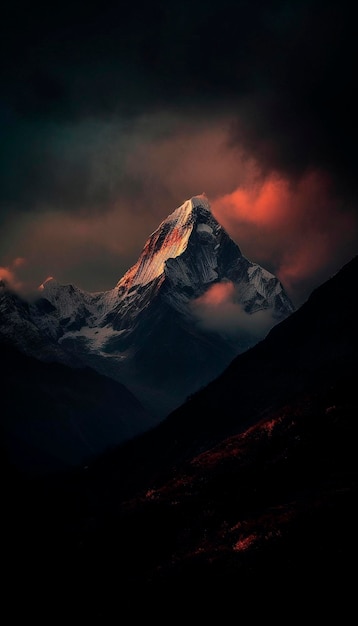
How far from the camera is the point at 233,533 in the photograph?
7044 cm

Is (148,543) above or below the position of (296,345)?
below

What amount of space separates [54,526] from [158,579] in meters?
38.3

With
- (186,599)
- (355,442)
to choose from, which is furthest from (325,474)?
(186,599)

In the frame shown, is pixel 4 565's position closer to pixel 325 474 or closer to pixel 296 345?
pixel 325 474

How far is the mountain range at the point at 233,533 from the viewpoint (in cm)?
5116

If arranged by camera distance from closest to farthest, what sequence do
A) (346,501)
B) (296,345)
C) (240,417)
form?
(346,501) → (240,417) → (296,345)

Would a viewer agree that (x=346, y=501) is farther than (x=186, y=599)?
Yes

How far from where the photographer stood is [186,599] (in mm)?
55625

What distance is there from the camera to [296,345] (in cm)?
19075

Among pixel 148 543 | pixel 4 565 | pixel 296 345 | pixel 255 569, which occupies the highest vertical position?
pixel 296 345

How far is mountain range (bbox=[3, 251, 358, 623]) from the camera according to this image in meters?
51.2

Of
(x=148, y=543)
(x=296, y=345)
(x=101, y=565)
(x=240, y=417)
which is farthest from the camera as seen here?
(x=296, y=345)

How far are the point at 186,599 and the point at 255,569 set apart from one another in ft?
24.0

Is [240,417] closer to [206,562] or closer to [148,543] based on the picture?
[148,543]
